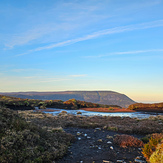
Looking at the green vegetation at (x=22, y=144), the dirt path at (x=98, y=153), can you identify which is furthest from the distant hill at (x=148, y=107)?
the green vegetation at (x=22, y=144)

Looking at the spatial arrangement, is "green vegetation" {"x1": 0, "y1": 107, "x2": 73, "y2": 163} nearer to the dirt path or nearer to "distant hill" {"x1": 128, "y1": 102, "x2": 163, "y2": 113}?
the dirt path

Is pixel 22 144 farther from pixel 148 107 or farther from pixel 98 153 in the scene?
pixel 148 107

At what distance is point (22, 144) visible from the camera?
8.49 meters

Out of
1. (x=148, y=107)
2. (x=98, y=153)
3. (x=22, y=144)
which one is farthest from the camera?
(x=148, y=107)

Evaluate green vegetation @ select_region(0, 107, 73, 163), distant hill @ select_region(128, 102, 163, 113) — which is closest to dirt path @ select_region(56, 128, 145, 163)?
green vegetation @ select_region(0, 107, 73, 163)

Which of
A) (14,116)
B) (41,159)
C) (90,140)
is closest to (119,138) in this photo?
(90,140)

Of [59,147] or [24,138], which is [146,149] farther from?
[24,138]

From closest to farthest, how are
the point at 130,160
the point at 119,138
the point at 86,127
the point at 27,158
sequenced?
1. the point at 27,158
2. the point at 130,160
3. the point at 119,138
4. the point at 86,127

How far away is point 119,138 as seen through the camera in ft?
37.7

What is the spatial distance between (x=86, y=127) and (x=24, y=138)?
915 cm

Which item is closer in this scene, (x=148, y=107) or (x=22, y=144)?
(x=22, y=144)

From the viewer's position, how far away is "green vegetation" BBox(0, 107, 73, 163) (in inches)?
300

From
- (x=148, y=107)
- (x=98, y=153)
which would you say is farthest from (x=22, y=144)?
(x=148, y=107)

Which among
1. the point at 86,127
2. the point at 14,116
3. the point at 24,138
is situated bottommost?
the point at 86,127
